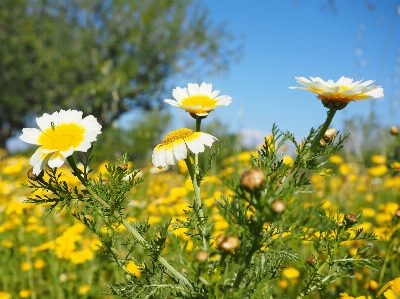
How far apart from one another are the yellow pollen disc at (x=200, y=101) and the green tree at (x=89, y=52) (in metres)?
12.9

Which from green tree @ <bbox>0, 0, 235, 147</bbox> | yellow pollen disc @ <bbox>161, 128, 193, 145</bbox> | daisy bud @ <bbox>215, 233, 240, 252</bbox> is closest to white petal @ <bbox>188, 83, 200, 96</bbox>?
yellow pollen disc @ <bbox>161, 128, 193, 145</bbox>

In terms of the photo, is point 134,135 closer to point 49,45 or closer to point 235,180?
point 49,45

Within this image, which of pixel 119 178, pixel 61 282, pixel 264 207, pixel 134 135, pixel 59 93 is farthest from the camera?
pixel 59 93

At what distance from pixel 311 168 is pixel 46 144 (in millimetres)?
711

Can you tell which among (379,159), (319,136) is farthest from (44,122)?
(379,159)

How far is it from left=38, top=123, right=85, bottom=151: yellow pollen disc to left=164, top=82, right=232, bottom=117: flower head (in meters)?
0.28

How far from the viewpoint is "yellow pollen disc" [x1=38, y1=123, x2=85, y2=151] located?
88cm

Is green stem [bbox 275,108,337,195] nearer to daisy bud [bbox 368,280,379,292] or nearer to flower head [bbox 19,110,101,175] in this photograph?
flower head [bbox 19,110,101,175]

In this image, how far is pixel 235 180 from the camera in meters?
0.75

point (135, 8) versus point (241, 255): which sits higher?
point (135, 8)

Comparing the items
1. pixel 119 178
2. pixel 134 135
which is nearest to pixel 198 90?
pixel 119 178

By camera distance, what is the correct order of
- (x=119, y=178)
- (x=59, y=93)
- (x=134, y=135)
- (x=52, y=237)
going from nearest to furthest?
1. (x=119, y=178)
2. (x=52, y=237)
3. (x=134, y=135)
4. (x=59, y=93)

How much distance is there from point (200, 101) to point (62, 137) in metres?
0.44

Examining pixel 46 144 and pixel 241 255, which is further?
pixel 46 144
